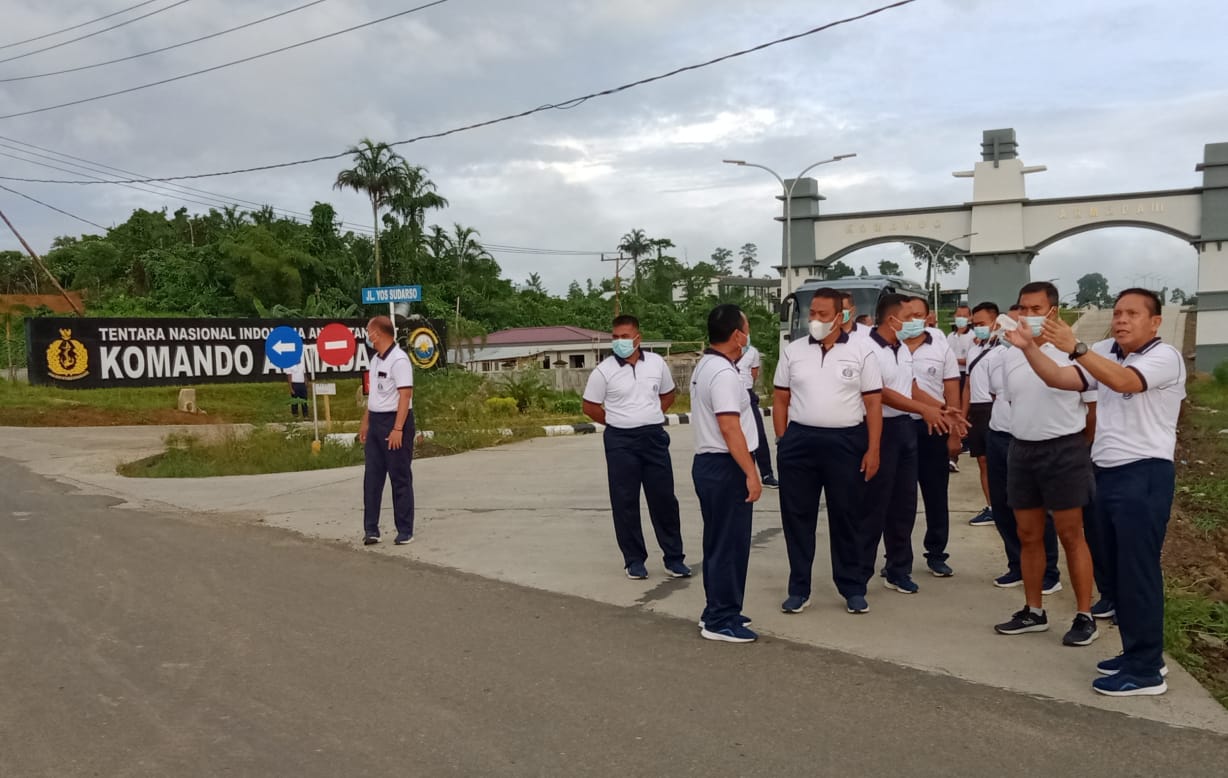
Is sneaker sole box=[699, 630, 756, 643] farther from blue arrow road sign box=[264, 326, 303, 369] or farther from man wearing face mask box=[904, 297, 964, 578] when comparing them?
blue arrow road sign box=[264, 326, 303, 369]

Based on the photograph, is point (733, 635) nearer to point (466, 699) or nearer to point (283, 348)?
point (466, 699)

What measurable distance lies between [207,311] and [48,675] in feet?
148

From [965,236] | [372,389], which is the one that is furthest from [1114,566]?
[965,236]

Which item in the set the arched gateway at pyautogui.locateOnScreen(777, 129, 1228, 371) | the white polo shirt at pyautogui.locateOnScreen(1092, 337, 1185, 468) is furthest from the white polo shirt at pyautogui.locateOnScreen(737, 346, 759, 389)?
the arched gateway at pyautogui.locateOnScreen(777, 129, 1228, 371)

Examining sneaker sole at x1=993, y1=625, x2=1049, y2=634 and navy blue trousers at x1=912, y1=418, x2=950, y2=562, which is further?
navy blue trousers at x1=912, y1=418, x2=950, y2=562

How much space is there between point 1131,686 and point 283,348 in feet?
41.3

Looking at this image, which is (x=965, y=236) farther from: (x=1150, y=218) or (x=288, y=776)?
(x=288, y=776)

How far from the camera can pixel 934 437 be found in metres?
7.29

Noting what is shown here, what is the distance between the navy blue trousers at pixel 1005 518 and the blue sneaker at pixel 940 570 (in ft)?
1.30

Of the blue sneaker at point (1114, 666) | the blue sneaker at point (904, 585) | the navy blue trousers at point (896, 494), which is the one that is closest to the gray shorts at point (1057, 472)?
the blue sneaker at point (1114, 666)

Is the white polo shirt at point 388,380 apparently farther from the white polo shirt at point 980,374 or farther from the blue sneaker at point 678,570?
the white polo shirt at point 980,374

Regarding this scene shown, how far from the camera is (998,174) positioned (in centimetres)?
3966

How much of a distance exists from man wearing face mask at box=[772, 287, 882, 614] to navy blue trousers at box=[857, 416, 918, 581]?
276 mm

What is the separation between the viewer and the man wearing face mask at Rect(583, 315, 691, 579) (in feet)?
23.4
